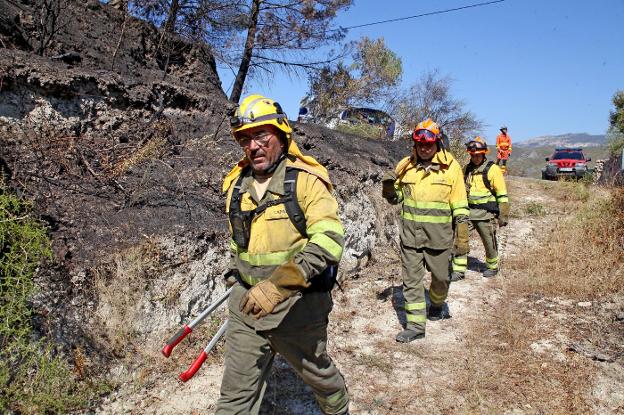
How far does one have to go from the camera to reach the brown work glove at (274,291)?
220cm

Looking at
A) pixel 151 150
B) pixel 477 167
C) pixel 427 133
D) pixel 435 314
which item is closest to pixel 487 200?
pixel 477 167

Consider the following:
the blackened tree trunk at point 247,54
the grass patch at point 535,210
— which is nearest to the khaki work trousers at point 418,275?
the grass patch at point 535,210

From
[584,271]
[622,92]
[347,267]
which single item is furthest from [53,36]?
[622,92]

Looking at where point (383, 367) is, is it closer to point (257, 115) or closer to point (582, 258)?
point (257, 115)

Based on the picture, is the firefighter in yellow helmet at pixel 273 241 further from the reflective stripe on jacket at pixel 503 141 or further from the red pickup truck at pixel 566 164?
the red pickup truck at pixel 566 164

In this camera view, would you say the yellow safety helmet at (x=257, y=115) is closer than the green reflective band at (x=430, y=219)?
Yes

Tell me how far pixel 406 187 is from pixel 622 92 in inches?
1241

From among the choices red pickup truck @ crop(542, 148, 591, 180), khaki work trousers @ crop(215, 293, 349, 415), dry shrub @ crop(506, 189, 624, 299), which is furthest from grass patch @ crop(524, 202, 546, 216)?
red pickup truck @ crop(542, 148, 591, 180)

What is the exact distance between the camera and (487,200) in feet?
21.9

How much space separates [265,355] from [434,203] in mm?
2467

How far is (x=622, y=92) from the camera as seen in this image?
29656 mm

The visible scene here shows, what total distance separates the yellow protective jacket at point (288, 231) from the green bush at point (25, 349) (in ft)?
4.60

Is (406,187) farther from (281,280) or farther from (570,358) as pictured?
(281,280)

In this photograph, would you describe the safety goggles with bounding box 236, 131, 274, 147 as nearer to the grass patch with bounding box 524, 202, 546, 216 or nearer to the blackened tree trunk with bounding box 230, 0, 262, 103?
the blackened tree trunk with bounding box 230, 0, 262, 103
